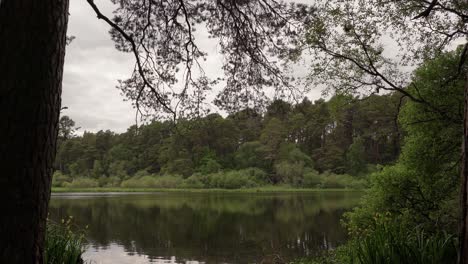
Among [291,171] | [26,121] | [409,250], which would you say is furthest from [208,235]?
[291,171]

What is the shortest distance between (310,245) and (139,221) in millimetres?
11419

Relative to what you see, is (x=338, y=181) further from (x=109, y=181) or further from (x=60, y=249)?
(x=60, y=249)

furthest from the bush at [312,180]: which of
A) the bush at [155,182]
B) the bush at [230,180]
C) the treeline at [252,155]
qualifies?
the bush at [155,182]

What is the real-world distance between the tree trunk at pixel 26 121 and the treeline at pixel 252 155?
48649 millimetres

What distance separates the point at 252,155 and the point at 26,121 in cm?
6543

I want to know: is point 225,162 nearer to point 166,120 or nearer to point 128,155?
point 128,155

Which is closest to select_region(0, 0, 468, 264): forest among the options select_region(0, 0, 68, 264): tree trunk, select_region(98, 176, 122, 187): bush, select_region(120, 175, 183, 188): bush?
select_region(0, 0, 68, 264): tree trunk

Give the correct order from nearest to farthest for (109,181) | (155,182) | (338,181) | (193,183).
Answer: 1. (338,181)
2. (193,183)
3. (155,182)
4. (109,181)

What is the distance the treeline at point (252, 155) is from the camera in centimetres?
5838

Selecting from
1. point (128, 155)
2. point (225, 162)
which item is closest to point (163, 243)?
point (225, 162)

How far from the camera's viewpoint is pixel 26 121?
6.80ft

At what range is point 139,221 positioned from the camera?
23.4 meters

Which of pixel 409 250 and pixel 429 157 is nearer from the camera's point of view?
pixel 409 250

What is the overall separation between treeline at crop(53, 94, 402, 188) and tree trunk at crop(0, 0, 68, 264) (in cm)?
4865
